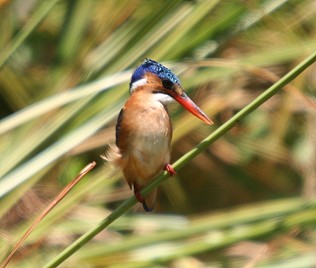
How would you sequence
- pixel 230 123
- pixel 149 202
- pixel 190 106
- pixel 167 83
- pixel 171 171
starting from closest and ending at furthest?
pixel 230 123, pixel 171 171, pixel 190 106, pixel 167 83, pixel 149 202

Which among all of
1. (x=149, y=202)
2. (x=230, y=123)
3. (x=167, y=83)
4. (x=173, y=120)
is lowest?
(x=230, y=123)

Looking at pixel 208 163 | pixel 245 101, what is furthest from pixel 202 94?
pixel 208 163

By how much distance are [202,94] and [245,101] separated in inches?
7.0

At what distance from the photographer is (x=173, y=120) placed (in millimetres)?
2588

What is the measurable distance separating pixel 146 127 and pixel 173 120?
53cm

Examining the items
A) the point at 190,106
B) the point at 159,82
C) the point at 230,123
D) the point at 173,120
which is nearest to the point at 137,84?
the point at 159,82

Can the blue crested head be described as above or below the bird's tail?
above

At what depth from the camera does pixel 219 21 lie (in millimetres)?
1931

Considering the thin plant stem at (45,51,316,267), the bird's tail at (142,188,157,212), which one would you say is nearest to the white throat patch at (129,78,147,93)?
the bird's tail at (142,188,157,212)

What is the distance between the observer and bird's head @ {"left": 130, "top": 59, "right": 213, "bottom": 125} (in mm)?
2023

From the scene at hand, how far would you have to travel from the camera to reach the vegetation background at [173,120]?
1.92 m

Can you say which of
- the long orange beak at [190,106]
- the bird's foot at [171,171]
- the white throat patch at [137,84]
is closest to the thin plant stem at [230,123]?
the bird's foot at [171,171]

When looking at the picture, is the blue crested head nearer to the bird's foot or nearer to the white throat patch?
the white throat patch

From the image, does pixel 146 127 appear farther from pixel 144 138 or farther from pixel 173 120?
pixel 173 120
